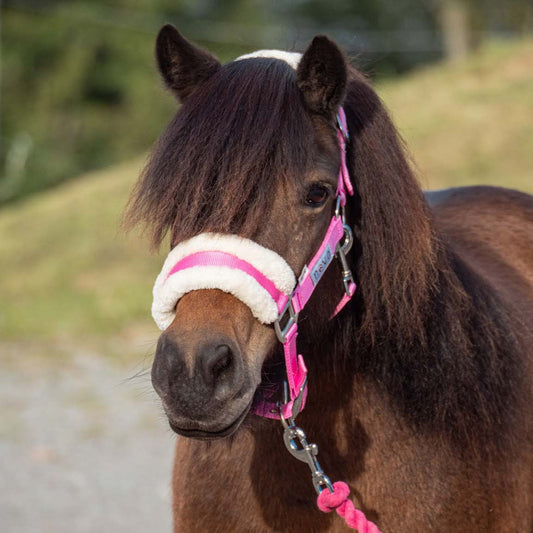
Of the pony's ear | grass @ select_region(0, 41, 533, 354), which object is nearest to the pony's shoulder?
the pony's ear

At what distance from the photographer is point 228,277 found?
2.08 meters

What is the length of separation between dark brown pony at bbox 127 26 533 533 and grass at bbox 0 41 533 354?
7.34 m

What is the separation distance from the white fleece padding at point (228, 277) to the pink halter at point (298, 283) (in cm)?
1

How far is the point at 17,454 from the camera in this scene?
21.9 ft

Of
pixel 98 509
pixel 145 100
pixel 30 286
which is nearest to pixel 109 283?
pixel 30 286

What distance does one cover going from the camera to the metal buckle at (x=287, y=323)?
2.16m

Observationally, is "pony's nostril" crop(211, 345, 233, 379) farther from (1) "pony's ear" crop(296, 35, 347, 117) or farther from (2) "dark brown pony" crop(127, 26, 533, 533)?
(1) "pony's ear" crop(296, 35, 347, 117)

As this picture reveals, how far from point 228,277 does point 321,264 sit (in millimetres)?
314

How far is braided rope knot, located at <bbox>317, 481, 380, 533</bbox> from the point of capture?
7.71 ft

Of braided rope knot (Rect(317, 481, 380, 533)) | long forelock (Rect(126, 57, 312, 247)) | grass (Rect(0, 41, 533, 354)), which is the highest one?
long forelock (Rect(126, 57, 312, 247))

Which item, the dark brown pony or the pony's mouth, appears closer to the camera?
the pony's mouth

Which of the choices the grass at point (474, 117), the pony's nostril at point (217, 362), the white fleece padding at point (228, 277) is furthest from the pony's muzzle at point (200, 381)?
the grass at point (474, 117)

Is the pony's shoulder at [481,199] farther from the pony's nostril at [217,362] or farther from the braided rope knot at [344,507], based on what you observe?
the pony's nostril at [217,362]

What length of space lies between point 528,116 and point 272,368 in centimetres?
1401
